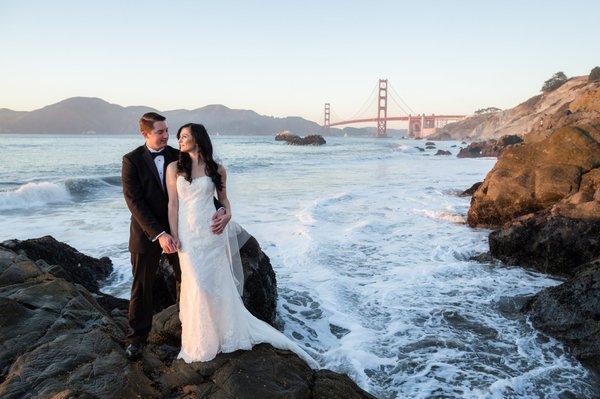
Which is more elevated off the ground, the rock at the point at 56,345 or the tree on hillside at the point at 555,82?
the tree on hillside at the point at 555,82

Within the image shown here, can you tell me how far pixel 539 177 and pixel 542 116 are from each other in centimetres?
3153

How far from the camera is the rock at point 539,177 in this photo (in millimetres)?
9055

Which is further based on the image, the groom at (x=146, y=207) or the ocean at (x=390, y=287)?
the ocean at (x=390, y=287)

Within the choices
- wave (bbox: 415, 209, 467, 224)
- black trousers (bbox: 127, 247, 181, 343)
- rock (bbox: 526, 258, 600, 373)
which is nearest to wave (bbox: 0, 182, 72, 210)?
wave (bbox: 415, 209, 467, 224)

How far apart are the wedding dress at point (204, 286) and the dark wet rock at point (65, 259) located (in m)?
3.44

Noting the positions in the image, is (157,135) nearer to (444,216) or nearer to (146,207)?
(146,207)

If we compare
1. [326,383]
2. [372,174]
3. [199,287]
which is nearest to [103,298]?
[199,287]

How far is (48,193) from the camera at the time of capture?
53.7ft

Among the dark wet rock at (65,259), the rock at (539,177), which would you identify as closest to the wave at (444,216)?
the rock at (539,177)

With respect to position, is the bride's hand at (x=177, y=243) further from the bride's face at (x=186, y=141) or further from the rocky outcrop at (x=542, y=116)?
the rocky outcrop at (x=542, y=116)

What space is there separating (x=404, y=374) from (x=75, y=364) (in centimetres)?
310

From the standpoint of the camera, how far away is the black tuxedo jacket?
322 centimetres

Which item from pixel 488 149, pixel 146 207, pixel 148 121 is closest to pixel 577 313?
pixel 146 207

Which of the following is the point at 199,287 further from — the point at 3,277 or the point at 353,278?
the point at 353,278
